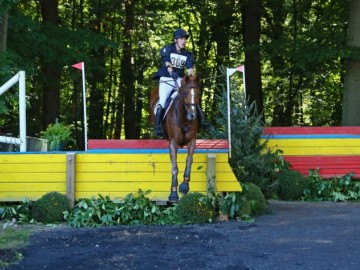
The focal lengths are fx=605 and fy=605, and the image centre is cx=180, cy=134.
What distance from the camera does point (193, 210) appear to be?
380 inches

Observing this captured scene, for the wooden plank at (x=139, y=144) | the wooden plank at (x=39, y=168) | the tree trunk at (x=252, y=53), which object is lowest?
the wooden plank at (x=39, y=168)

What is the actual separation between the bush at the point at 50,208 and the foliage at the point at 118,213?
0.12 metres

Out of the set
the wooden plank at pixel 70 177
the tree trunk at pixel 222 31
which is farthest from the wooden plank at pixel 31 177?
the tree trunk at pixel 222 31

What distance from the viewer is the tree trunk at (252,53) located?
20.7m

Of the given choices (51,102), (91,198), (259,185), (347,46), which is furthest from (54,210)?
(51,102)

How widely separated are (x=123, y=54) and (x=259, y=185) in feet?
56.3

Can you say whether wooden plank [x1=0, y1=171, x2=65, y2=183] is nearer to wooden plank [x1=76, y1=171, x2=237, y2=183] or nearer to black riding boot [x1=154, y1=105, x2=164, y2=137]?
wooden plank [x1=76, y1=171, x2=237, y2=183]

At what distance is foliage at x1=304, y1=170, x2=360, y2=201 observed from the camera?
42.1 feet

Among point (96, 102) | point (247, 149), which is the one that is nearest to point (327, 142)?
point (247, 149)

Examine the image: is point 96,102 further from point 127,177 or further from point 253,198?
point 253,198

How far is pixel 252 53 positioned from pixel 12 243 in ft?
45.3

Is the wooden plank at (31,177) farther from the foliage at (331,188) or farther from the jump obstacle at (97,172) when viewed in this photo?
the foliage at (331,188)

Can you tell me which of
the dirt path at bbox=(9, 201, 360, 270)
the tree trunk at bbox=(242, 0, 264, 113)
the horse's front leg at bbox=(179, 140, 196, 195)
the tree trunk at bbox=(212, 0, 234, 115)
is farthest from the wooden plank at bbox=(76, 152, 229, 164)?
the tree trunk at bbox=(212, 0, 234, 115)

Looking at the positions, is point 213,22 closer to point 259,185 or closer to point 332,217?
point 259,185
